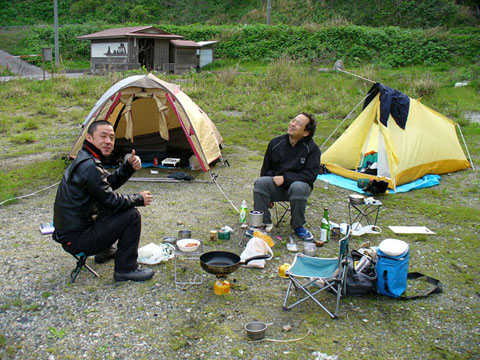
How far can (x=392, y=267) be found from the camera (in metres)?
3.73

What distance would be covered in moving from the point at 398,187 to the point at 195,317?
483 centimetres

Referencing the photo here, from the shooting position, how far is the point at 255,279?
4.15m

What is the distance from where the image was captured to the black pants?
371 cm

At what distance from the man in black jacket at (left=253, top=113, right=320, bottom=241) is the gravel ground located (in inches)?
18.5

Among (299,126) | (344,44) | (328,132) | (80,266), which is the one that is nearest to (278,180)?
(299,126)

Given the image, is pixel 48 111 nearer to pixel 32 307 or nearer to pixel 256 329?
pixel 32 307

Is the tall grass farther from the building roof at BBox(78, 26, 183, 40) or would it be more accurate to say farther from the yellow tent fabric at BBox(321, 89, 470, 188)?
the building roof at BBox(78, 26, 183, 40)

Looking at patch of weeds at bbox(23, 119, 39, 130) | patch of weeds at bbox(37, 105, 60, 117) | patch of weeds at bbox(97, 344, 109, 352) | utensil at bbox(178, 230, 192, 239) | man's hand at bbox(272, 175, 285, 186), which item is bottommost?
patch of weeds at bbox(97, 344, 109, 352)

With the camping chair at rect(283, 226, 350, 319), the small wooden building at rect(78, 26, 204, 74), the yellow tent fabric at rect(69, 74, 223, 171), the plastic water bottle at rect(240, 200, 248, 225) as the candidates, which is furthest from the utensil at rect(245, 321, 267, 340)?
the small wooden building at rect(78, 26, 204, 74)

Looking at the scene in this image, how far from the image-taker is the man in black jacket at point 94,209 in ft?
12.0

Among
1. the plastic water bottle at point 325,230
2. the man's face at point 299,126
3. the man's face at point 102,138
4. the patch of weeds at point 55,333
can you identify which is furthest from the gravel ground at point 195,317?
the man's face at point 299,126

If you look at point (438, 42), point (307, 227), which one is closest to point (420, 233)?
point (307, 227)

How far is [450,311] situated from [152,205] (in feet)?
12.6

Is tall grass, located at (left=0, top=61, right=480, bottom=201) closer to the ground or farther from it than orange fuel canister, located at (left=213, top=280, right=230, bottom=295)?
farther from it
